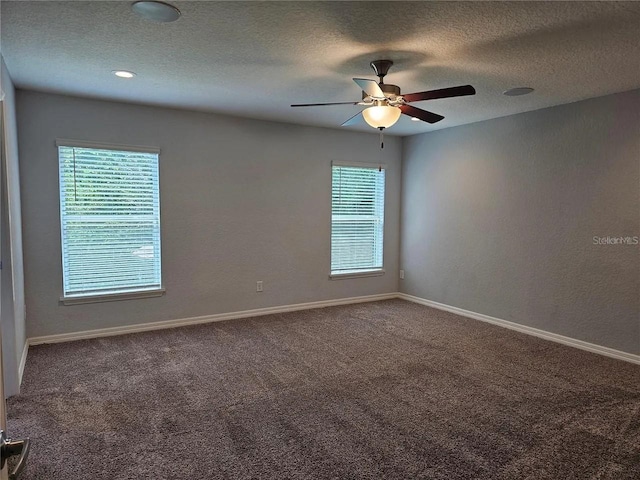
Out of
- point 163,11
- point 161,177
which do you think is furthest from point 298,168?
point 163,11

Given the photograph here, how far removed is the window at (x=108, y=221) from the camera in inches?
163

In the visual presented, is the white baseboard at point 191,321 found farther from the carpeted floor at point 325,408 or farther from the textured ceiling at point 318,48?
the textured ceiling at point 318,48

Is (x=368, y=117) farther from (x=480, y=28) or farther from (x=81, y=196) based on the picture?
(x=81, y=196)

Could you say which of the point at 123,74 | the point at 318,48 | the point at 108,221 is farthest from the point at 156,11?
the point at 108,221

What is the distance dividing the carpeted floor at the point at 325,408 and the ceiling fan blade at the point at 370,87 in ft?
7.16

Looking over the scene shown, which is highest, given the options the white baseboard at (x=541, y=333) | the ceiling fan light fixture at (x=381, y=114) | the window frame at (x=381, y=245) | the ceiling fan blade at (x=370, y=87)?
the ceiling fan blade at (x=370, y=87)

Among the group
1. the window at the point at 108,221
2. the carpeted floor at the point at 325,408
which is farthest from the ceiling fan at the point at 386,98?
the window at the point at 108,221

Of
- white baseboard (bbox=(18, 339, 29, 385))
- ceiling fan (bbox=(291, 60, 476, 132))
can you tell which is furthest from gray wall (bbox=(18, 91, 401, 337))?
ceiling fan (bbox=(291, 60, 476, 132))

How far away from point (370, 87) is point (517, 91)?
1.78 metres

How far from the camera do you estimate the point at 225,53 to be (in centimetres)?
291

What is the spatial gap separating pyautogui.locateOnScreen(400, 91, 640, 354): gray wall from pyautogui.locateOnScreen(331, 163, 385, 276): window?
57 centimetres

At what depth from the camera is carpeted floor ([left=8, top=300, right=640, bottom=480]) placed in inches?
88.2

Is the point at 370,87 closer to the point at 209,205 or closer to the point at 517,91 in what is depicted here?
the point at 517,91

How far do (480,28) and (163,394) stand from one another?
10.7 ft
